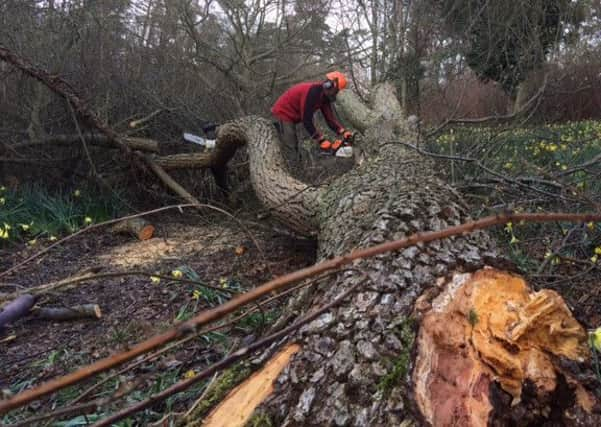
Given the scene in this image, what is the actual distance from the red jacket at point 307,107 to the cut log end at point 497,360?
3633 mm

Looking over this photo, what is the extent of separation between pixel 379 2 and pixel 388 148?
3.85 metres

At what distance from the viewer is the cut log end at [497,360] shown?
3.69ft

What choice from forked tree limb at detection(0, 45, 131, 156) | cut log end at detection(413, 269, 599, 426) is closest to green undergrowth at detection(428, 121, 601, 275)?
cut log end at detection(413, 269, 599, 426)

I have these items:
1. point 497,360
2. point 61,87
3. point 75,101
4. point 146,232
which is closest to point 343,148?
point 146,232

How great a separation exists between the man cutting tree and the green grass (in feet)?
6.73

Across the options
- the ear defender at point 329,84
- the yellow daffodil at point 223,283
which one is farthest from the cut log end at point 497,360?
the ear defender at point 329,84

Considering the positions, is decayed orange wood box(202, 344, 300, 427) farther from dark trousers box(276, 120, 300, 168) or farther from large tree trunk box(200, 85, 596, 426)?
dark trousers box(276, 120, 300, 168)

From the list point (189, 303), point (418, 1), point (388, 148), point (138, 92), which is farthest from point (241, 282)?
point (418, 1)

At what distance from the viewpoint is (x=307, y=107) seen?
16.0 ft

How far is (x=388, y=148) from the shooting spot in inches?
153

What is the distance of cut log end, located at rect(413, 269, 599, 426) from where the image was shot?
1125 mm

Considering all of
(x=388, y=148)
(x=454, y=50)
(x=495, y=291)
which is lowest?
(x=495, y=291)

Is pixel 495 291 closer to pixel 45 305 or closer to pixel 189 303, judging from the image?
pixel 189 303

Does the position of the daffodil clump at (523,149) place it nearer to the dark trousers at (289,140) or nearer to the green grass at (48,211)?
the dark trousers at (289,140)
